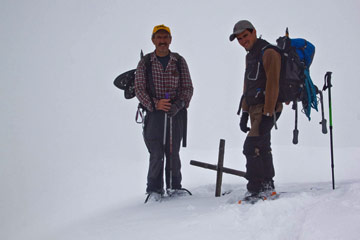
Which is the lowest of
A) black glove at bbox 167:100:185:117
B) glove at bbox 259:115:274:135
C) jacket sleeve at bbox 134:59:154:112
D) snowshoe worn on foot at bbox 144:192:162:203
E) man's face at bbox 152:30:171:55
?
snowshoe worn on foot at bbox 144:192:162:203

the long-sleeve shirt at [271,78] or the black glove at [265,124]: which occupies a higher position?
the long-sleeve shirt at [271,78]

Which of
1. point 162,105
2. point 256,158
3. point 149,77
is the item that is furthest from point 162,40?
point 256,158

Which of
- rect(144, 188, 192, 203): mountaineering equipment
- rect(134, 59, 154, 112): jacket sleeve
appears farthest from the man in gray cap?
rect(134, 59, 154, 112): jacket sleeve

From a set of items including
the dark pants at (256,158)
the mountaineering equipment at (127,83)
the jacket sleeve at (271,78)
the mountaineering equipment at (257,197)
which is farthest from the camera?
the mountaineering equipment at (127,83)

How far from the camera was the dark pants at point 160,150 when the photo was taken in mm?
4871

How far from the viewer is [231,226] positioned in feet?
9.64

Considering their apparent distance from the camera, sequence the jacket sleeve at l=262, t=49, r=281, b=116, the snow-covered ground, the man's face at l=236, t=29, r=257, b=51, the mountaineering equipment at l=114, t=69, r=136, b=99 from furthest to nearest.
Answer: the mountaineering equipment at l=114, t=69, r=136, b=99 < the man's face at l=236, t=29, r=257, b=51 < the jacket sleeve at l=262, t=49, r=281, b=116 < the snow-covered ground

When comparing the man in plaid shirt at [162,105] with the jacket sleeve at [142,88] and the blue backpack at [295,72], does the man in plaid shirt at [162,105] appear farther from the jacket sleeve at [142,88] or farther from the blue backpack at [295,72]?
the blue backpack at [295,72]

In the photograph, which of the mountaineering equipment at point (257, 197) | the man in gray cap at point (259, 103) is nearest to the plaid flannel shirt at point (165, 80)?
the man in gray cap at point (259, 103)

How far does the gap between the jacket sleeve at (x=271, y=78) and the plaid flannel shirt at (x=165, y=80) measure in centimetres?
157

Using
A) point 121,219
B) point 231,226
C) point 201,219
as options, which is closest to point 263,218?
point 231,226

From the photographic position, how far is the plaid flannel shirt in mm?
4867

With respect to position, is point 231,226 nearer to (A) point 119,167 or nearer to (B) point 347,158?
(B) point 347,158

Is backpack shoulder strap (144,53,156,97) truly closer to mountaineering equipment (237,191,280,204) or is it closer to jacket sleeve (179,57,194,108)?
jacket sleeve (179,57,194,108)
